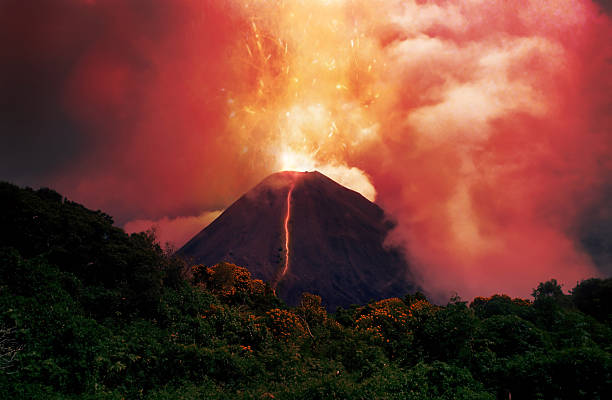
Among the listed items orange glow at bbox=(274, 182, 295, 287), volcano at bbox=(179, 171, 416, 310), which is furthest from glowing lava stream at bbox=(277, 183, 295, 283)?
volcano at bbox=(179, 171, 416, 310)

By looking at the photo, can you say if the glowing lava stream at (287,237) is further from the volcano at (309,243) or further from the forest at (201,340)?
the forest at (201,340)

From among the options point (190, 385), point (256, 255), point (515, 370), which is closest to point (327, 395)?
point (190, 385)

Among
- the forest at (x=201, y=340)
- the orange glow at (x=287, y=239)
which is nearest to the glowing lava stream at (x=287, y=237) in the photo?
the orange glow at (x=287, y=239)

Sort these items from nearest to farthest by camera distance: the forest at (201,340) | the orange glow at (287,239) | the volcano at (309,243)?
the forest at (201,340), the volcano at (309,243), the orange glow at (287,239)

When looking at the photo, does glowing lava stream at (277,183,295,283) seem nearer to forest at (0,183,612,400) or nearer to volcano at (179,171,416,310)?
volcano at (179,171,416,310)

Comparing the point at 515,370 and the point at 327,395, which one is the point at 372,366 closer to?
the point at 327,395
